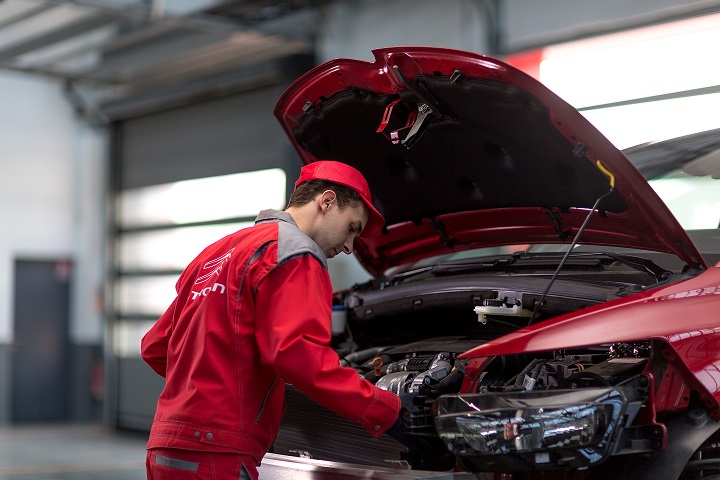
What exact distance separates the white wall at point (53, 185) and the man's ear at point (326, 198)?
32.2 ft

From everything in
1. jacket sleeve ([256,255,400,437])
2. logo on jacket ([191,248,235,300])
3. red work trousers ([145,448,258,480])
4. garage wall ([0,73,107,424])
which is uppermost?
garage wall ([0,73,107,424])

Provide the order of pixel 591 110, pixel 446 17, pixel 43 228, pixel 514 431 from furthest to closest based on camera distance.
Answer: pixel 43 228, pixel 446 17, pixel 591 110, pixel 514 431

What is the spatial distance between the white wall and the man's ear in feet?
32.2

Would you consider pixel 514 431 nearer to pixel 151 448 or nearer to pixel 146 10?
pixel 151 448

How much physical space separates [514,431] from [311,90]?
4.30 feet

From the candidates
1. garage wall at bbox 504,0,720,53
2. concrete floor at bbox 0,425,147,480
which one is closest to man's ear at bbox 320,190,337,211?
garage wall at bbox 504,0,720,53

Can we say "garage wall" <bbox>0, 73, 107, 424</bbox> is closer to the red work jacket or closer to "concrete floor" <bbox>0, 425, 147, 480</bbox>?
"concrete floor" <bbox>0, 425, 147, 480</bbox>

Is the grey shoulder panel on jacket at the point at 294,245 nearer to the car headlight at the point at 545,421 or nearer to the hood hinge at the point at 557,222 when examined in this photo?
the car headlight at the point at 545,421

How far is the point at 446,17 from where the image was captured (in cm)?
737

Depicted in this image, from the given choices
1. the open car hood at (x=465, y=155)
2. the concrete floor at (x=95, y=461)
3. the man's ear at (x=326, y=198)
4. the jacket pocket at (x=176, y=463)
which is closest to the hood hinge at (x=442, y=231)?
the open car hood at (x=465, y=155)

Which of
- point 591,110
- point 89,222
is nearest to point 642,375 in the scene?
point 591,110

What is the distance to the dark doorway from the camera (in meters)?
11.4

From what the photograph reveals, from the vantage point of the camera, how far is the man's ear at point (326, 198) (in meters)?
2.30

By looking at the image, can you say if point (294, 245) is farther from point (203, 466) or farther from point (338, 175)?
point (203, 466)
